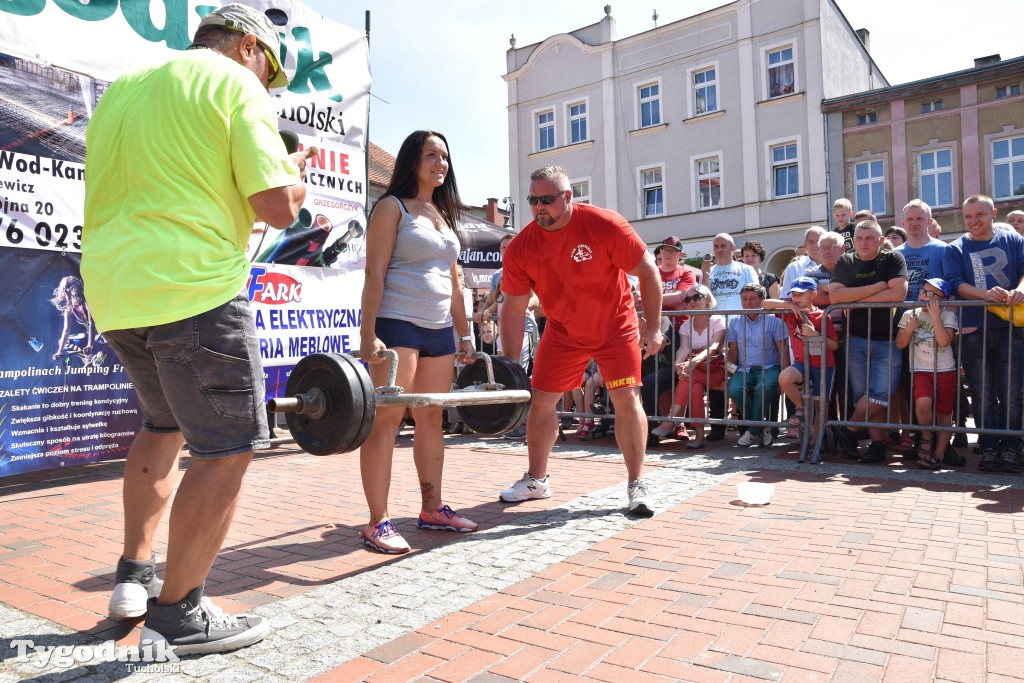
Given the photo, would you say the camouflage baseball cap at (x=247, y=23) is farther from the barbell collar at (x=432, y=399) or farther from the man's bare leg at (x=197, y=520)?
the man's bare leg at (x=197, y=520)

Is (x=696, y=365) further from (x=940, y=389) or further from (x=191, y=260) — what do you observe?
(x=191, y=260)

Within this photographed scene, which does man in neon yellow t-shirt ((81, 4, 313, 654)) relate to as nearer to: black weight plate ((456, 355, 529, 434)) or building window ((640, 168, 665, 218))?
black weight plate ((456, 355, 529, 434))

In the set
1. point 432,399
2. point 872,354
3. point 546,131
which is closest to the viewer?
point 432,399

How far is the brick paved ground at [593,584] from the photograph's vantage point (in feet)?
8.22

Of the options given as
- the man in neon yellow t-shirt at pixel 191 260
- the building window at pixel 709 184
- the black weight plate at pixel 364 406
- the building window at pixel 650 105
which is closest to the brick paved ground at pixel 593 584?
the man in neon yellow t-shirt at pixel 191 260

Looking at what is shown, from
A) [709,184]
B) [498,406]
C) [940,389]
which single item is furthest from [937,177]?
[498,406]

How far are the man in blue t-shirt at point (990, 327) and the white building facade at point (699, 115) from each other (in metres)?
20.0

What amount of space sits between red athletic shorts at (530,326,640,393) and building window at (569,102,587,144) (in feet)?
90.6

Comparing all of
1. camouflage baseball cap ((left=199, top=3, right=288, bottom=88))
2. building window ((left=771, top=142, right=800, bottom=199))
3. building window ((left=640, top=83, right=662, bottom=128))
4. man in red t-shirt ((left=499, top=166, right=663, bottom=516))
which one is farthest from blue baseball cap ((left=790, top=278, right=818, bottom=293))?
building window ((left=640, top=83, right=662, bottom=128))

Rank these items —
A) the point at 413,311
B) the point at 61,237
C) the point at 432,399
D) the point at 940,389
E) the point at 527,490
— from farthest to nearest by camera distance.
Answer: the point at 940,389 < the point at 61,237 < the point at 527,490 < the point at 413,311 < the point at 432,399

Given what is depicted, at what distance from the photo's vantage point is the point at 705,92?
28.0 metres

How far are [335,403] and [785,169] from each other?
86.0 ft

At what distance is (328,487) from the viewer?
18.1 feet

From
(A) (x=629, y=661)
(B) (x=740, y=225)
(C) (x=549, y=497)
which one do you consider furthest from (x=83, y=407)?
(B) (x=740, y=225)
